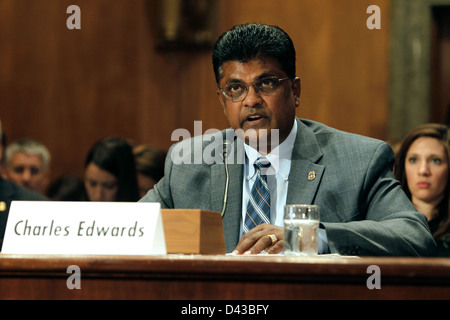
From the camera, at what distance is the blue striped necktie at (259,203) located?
237 centimetres

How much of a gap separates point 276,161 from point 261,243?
0.68 metres

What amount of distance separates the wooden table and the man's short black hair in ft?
3.80

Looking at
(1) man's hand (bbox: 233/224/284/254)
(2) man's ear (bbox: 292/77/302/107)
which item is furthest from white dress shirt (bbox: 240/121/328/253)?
(1) man's hand (bbox: 233/224/284/254)

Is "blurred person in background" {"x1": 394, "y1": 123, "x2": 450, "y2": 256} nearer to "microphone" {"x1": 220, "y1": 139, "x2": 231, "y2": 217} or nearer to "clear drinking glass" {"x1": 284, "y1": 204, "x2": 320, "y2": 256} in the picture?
"microphone" {"x1": 220, "y1": 139, "x2": 231, "y2": 217}

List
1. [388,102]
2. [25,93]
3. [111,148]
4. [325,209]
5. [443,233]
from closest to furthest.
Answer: [325,209] < [443,233] < [111,148] < [388,102] < [25,93]

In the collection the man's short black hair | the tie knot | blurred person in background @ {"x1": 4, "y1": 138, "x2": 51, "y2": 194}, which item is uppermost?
the man's short black hair

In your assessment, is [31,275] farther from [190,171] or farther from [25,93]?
[25,93]

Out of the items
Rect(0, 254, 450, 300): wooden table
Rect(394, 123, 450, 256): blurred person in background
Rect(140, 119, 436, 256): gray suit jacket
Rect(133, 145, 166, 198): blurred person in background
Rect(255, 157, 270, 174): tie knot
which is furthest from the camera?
Rect(133, 145, 166, 198): blurred person in background

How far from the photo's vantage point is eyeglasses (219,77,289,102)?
244 cm

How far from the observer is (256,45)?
244 centimetres

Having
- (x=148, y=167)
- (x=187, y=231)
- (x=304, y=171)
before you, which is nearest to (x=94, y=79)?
(x=148, y=167)
